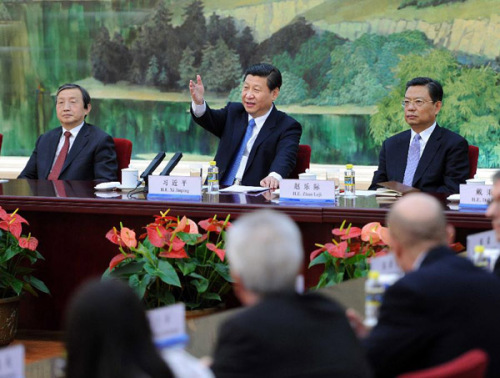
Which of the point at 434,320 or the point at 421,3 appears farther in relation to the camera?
the point at 421,3

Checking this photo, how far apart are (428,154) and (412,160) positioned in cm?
11

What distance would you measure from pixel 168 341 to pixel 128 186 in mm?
2840

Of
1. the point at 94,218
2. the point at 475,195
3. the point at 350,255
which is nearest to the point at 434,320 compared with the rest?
the point at 350,255

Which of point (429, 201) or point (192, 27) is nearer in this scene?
point (429, 201)

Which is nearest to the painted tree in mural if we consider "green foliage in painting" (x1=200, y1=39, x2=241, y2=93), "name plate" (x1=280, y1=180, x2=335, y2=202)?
"green foliage in painting" (x1=200, y1=39, x2=241, y2=93)

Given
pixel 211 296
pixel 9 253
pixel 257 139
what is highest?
pixel 257 139

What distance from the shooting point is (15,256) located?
4.30 meters

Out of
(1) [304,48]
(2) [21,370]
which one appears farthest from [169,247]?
(1) [304,48]

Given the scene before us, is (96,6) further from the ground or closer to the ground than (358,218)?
further from the ground

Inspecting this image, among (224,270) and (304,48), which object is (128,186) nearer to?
(224,270)

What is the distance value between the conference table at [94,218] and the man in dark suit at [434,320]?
6.16 ft

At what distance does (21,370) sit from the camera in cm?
180

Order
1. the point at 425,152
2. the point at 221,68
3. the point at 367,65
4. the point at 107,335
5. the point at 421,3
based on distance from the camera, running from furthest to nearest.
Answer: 1. the point at 221,68
2. the point at 367,65
3. the point at 421,3
4. the point at 425,152
5. the point at 107,335

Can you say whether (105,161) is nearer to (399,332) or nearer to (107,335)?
(399,332)
